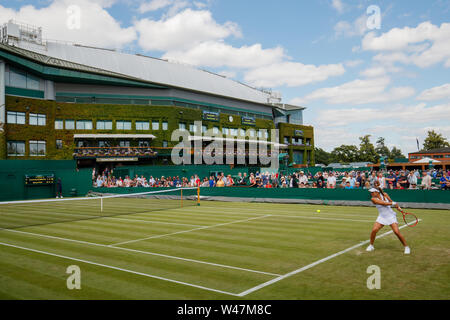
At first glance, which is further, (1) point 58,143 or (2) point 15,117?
(1) point 58,143

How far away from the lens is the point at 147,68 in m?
63.7

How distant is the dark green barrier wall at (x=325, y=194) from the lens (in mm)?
19391

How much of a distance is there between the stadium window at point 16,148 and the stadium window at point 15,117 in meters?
2.72

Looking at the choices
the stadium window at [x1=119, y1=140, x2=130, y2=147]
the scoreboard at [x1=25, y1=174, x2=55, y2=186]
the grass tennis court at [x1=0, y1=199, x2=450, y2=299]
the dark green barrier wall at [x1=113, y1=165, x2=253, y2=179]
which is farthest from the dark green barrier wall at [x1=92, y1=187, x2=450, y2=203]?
the stadium window at [x1=119, y1=140, x2=130, y2=147]

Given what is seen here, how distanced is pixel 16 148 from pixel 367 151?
7702 cm

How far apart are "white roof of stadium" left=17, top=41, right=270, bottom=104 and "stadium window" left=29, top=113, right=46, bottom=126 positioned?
1244 cm

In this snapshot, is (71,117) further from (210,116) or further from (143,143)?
(210,116)

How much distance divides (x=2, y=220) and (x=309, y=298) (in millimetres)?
17070

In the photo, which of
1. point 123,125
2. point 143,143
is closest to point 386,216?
point 143,143

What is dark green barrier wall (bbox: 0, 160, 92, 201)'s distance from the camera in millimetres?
33500

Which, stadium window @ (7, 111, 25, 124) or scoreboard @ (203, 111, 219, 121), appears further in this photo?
scoreboard @ (203, 111, 219, 121)

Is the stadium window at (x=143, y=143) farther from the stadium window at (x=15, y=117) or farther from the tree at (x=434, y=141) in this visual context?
the tree at (x=434, y=141)

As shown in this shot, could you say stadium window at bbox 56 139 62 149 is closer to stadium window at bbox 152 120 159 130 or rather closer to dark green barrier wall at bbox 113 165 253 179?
stadium window at bbox 152 120 159 130

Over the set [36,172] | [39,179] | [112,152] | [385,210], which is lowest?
[385,210]
